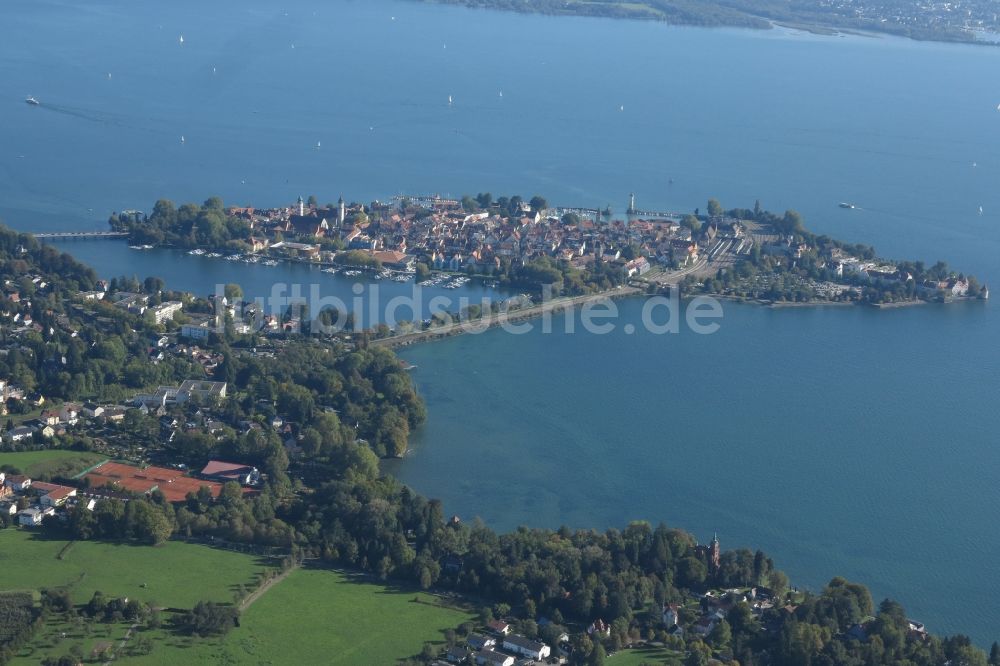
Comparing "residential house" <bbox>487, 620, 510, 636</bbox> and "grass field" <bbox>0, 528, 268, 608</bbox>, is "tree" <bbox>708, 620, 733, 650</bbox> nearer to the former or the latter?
"residential house" <bbox>487, 620, 510, 636</bbox>

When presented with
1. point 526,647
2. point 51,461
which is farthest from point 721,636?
point 51,461

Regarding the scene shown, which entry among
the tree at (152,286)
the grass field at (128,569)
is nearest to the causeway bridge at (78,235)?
the tree at (152,286)

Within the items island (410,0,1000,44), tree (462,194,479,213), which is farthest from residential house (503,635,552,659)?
island (410,0,1000,44)

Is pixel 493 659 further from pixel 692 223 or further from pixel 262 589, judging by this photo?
pixel 692 223

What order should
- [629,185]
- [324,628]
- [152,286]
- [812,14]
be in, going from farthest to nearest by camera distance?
[812,14], [629,185], [152,286], [324,628]

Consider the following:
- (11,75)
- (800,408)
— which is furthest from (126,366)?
(11,75)

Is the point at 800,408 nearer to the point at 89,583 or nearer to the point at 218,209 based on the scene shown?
the point at 89,583
